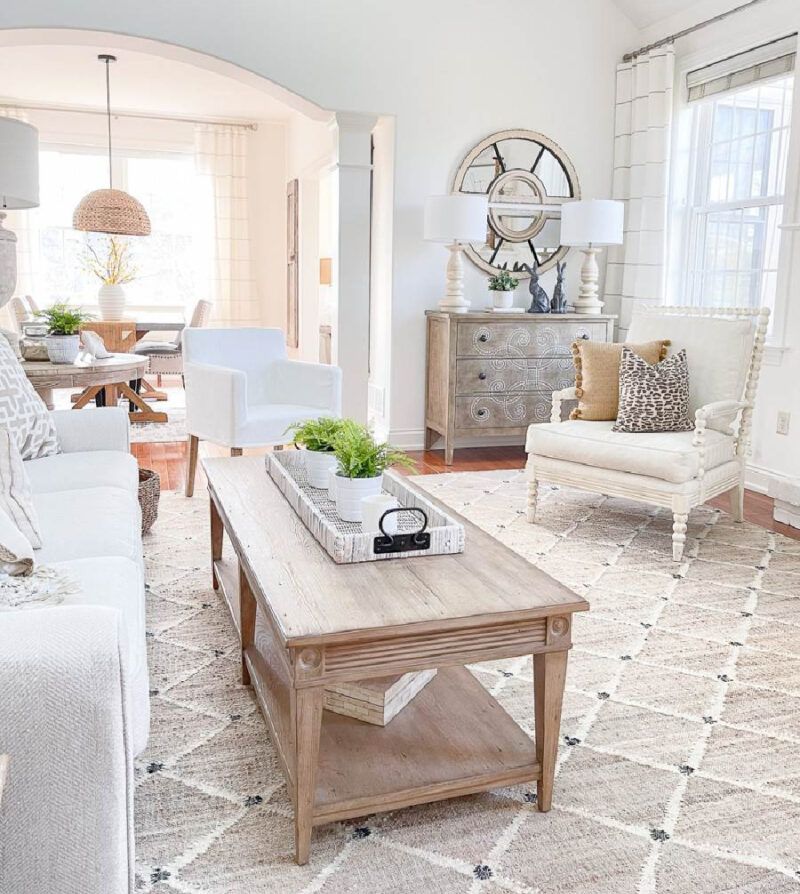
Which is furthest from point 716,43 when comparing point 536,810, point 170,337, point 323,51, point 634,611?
point 170,337

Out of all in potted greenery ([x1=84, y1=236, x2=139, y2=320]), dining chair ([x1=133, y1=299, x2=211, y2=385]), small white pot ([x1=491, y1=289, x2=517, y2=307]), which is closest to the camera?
small white pot ([x1=491, y1=289, x2=517, y2=307])

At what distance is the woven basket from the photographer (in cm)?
337

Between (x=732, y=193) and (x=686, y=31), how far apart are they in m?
0.99

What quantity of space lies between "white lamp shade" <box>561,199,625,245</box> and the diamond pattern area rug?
258cm

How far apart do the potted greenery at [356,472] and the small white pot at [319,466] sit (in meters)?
0.24

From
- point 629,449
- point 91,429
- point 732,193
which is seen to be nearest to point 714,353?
point 629,449

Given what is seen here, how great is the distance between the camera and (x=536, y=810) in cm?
177

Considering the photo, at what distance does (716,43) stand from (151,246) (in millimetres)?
5841

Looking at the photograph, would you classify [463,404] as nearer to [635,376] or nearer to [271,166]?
[635,376]

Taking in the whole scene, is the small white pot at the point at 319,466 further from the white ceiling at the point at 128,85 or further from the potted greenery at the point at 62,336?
the white ceiling at the point at 128,85

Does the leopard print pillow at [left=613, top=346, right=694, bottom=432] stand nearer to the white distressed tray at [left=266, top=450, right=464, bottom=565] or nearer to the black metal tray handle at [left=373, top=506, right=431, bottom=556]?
the white distressed tray at [left=266, top=450, right=464, bottom=565]

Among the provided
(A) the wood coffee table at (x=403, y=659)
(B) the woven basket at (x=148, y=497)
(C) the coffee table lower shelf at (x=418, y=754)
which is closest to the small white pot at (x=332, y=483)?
(A) the wood coffee table at (x=403, y=659)

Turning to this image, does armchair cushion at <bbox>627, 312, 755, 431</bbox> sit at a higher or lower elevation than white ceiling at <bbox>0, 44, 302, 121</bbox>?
lower

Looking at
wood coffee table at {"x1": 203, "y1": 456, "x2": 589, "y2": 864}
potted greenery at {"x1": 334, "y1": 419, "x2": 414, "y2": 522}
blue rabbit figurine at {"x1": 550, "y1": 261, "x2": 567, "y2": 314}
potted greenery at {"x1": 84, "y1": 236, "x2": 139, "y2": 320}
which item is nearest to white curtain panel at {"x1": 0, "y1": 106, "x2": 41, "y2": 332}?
potted greenery at {"x1": 84, "y1": 236, "x2": 139, "y2": 320}
